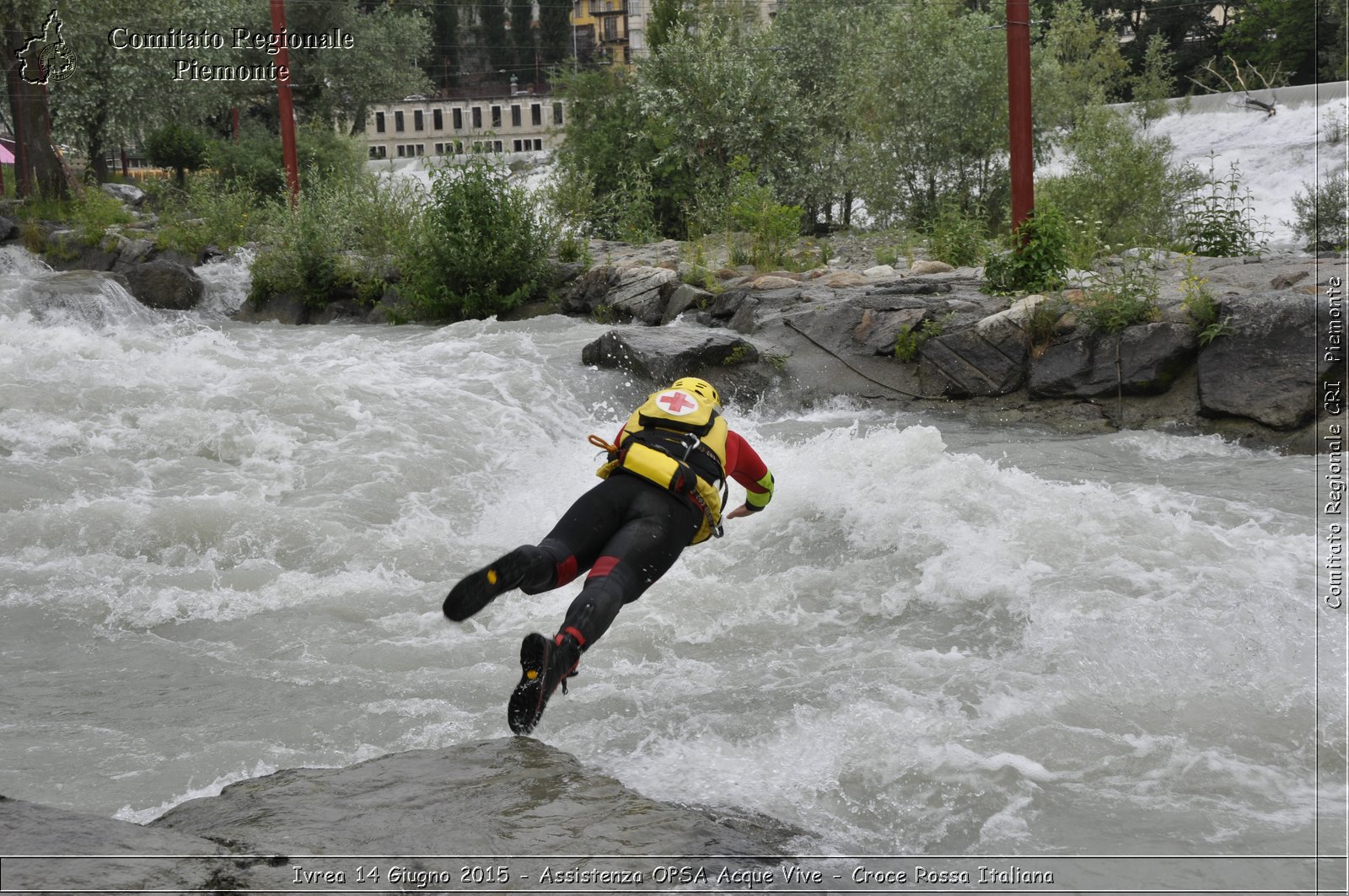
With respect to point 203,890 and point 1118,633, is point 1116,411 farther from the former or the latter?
point 203,890

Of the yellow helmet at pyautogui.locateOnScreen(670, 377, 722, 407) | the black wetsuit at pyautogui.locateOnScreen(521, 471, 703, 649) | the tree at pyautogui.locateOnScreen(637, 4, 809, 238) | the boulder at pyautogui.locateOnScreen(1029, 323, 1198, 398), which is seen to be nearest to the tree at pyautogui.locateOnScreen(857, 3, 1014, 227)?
the tree at pyautogui.locateOnScreen(637, 4, 809, 238)

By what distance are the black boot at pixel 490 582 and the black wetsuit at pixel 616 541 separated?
0.11 ft

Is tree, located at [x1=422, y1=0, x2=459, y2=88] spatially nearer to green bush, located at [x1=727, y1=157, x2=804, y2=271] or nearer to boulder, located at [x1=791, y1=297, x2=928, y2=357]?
green bush, located at [x1=727, y1=157, x2=804, y2=271]

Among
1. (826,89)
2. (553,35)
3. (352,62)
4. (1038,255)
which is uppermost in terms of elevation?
(553,35)

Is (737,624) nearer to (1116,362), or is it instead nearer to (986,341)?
(1116,362)

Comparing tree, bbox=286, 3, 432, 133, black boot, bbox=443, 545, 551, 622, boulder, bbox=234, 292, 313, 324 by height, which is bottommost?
black boot, bbox=443, 545, 551, 622

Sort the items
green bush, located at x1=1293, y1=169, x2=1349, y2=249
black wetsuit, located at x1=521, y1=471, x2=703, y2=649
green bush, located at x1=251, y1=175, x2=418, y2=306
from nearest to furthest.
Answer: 1. black wetsuit, located at x1=521, y1=471, x2=703, y2=649
2. green bush, located at x1=251, y1=175, x2=418, y2=306
3. green bush, located at x1=1293, y1=169, x2=1349, y2=249

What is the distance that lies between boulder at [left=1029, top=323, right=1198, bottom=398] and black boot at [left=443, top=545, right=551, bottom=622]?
7.01 metres

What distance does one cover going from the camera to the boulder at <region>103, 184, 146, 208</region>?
29812mm

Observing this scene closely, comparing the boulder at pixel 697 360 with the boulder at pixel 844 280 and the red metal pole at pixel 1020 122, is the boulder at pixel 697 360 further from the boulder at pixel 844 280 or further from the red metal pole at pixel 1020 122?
the red metal pole at pixel 1020 122

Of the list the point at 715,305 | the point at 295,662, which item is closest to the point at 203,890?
the point at 295,662

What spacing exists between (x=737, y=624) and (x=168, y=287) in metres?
13.9

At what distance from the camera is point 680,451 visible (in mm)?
4832

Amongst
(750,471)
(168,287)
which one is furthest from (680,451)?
(168,287)
